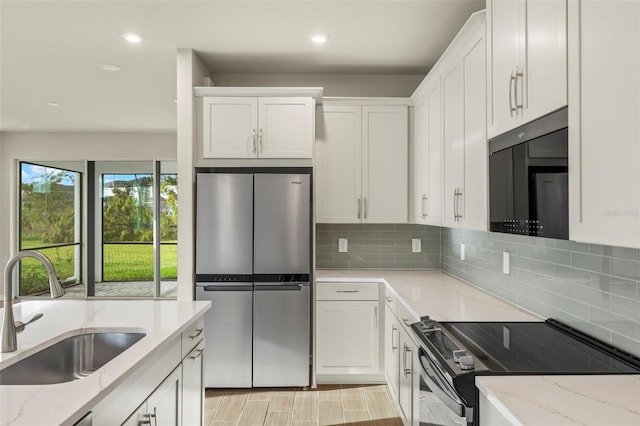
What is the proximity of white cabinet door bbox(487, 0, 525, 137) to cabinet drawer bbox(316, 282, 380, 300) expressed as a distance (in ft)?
5.88

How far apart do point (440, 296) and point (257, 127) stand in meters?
1.88

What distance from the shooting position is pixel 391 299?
10.2ft

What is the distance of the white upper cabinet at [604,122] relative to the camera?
1059mm

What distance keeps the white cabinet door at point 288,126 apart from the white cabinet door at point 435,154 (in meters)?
0.92

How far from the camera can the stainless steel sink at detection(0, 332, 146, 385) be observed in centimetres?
155

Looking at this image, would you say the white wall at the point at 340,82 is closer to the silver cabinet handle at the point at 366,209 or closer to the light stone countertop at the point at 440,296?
the silver cabinet handle at the point at 366,209

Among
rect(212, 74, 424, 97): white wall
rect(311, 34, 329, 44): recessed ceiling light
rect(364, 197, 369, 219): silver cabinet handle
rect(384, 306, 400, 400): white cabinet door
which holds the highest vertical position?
rect(311, 34, 329, 44): recessed ceiling light

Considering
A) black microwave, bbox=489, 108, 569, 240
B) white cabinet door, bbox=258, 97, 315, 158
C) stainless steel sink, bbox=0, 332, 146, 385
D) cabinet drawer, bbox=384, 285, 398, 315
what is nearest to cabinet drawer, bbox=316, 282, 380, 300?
cabinet drawer, bbox=384, 285, 398, 315

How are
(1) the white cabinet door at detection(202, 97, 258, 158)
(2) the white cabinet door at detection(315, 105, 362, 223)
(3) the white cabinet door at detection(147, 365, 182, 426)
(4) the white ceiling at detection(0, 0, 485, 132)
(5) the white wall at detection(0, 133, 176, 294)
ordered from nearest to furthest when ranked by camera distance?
1. (3) the white cabinet door at detection(147, 365, 182, 426)
2. (4) the white ceiling at detection(0, 0, 485, 132)
3. (1) the white cabinet door at detection(202, 97, 258, 158)
4. (2) the white cabinet door at detection(315, 105, 362, 223)
5. (5) the white wall at detection(0, 133, 176, 294)

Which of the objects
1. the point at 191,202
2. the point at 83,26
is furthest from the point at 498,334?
the point at 83,26

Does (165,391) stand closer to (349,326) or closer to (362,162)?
(349,326)

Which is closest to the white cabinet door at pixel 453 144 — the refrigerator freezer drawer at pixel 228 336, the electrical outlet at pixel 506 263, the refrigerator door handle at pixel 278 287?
the electrical outlet at pixel 506 263

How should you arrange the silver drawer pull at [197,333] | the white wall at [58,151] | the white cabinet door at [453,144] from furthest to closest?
the white wall at [58,151]
the white cabinet door at [453,144]
the silver drawer pull at [197,333]

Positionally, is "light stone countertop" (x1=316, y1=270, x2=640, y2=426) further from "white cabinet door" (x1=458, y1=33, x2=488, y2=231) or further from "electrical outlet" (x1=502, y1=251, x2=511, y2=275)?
"electrical outlet" (x1=502, y1=251, x2=511, y2=275)
